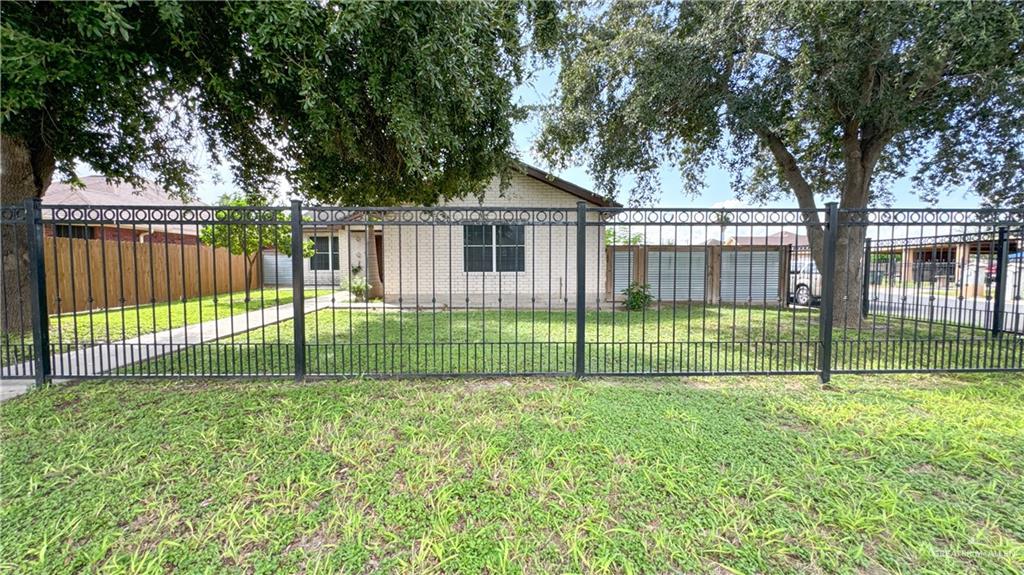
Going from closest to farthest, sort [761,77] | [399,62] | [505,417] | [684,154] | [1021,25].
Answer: [505,417] < [399,62] < [1021,25] < [761,77] < [684,154]

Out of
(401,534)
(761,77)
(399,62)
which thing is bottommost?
(401,534)

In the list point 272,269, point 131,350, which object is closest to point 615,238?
point 131,350

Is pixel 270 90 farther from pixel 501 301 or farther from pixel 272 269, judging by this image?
pixel 272 269

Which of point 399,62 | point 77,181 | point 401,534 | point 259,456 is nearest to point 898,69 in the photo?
point 399,62

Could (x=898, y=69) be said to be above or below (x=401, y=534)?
above

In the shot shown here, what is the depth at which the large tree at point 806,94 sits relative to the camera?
504 centimetres

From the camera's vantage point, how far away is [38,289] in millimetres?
3939

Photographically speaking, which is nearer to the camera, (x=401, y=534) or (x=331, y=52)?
(x=401, y=534)

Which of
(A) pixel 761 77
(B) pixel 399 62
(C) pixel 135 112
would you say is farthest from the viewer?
(A) pixel 761 77

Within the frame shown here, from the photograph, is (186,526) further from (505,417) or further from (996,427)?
(996,427)

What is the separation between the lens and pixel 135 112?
5.91 m

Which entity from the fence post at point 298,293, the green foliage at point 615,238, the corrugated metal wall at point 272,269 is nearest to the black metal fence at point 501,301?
the fence post at point 298,293

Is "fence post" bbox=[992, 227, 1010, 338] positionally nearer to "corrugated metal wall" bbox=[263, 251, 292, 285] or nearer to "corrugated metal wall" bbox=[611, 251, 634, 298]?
"corrugated metal wall" bbox=[611, 251, 634, 298]

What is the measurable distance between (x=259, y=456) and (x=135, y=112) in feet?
20.8
